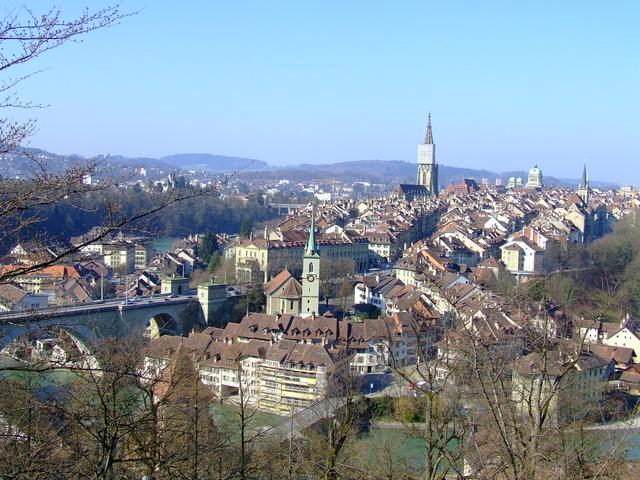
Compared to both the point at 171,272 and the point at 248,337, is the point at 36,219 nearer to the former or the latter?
the point at 248,337

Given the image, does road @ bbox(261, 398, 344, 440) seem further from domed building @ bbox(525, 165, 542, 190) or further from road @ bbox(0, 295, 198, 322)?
domed building @ bbox(525, 165, 542, 190)

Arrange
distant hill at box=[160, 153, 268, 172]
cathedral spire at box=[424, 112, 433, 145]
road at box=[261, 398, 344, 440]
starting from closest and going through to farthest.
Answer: road at box=[261, 398, 344, 440] < cathedral spire at box=[424, 112, 433, 145] < distant hill at box=[160, 153, 268, 172]

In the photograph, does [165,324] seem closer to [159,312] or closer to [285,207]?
[159,312]

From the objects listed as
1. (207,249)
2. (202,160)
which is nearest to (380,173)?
(202,160)

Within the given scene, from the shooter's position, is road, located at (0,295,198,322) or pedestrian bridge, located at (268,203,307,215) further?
pedestrian bridge, located at (268,203,307,215)

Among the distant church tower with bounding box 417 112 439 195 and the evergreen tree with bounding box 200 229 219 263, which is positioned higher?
the distant church tower with bounding box 417 112 439 195

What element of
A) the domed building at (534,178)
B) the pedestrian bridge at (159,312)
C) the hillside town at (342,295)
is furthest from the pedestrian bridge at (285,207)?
the pedestrian bridge at (159,312)

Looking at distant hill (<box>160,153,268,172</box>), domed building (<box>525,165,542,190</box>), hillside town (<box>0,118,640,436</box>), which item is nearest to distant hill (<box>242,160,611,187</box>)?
distant hill (<box>160,153,268,172</box>)

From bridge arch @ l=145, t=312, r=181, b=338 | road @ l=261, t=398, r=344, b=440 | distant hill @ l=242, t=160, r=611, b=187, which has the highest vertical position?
distant hill @ l=242, t=160, r=611, b=187

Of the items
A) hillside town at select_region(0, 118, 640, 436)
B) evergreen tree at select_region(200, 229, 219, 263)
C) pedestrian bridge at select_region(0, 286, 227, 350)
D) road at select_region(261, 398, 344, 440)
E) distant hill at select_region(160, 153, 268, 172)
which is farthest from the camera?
distant hill at select_region(160, 153, 268, 172)

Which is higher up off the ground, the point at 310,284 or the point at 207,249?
the point at 310,284
